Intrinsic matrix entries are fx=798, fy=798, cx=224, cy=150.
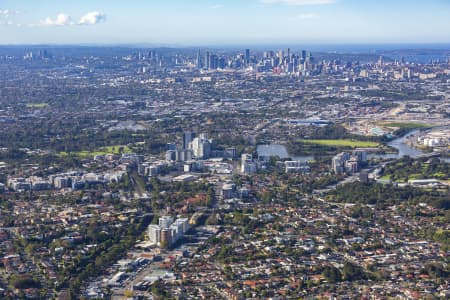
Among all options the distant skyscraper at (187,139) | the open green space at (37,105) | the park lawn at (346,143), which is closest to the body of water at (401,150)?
the park lawn at (346,143)

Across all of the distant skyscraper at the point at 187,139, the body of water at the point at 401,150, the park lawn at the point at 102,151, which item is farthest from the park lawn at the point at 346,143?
the park lawn at the point at 102,151

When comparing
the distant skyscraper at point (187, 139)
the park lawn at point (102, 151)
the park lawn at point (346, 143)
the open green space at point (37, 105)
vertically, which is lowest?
the open green space at point (37, 105)

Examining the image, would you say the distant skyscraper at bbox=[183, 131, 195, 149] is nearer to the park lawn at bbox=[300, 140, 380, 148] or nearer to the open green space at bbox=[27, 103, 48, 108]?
the park lawn at bbox=[300, 140, 380, 148]

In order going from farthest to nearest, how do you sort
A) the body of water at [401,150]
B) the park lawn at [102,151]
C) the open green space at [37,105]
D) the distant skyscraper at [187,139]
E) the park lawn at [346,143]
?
the open green space at [37,105] → the park lawn at [346,143] → the distant skyscraper at [187,139] → the park lawn at [102,151] → the body of water at [401,150]

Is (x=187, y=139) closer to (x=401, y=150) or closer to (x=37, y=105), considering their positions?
(x=401, y=150)

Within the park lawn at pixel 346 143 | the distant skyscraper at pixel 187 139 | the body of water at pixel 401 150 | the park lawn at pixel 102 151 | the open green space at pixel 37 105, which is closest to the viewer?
the body of water at pixel 401 150

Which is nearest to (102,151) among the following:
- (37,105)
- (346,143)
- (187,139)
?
(187,139)

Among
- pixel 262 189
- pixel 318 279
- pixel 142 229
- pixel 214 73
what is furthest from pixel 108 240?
pixel 214 73

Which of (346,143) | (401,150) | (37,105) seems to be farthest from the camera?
A: (37,105)

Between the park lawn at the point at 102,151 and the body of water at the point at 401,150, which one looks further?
the park lawn at the point at 102,151

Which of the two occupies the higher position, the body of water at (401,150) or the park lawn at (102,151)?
the body of water at (401,150)

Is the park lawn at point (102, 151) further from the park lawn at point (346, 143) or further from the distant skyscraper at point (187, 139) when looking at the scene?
the park lawn at point (346, 143)
